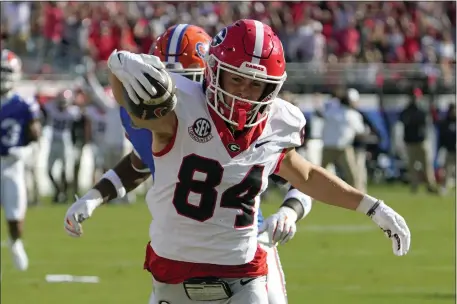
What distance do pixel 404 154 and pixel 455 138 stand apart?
1.62m

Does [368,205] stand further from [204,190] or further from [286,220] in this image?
[204,190]

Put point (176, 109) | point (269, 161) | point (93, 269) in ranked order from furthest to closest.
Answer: point (93, 269) < point (269, 161) < point (176, 109)

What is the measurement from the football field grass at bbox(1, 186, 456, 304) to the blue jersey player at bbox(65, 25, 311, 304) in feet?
9.98

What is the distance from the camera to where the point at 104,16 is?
2088 centimetres

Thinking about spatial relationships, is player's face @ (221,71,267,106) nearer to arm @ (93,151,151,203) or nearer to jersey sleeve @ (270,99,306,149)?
jersey sleeve @ (270,99,306,149)

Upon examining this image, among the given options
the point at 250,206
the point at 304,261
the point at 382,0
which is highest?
the point at 250,206

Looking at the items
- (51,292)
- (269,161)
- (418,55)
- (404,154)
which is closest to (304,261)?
(51,292)

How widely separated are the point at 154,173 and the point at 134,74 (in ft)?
2.36

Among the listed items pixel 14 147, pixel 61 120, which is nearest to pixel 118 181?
pixel 14 147

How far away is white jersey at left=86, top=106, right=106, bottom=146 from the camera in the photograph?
56.2ft

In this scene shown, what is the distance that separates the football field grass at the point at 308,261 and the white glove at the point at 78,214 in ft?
10.6

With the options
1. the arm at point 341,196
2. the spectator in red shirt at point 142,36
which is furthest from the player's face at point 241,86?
the spectator in red shirt at point 142,36

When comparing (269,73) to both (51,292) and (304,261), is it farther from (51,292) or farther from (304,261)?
(304,261)

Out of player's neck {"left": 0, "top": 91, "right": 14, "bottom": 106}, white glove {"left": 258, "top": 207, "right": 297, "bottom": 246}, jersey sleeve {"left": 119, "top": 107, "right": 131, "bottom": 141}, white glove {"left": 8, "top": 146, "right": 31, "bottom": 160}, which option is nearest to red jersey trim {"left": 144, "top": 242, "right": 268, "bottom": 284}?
white glove {"left": 258, "top": 207, "right": 297, "bottom": 246}
